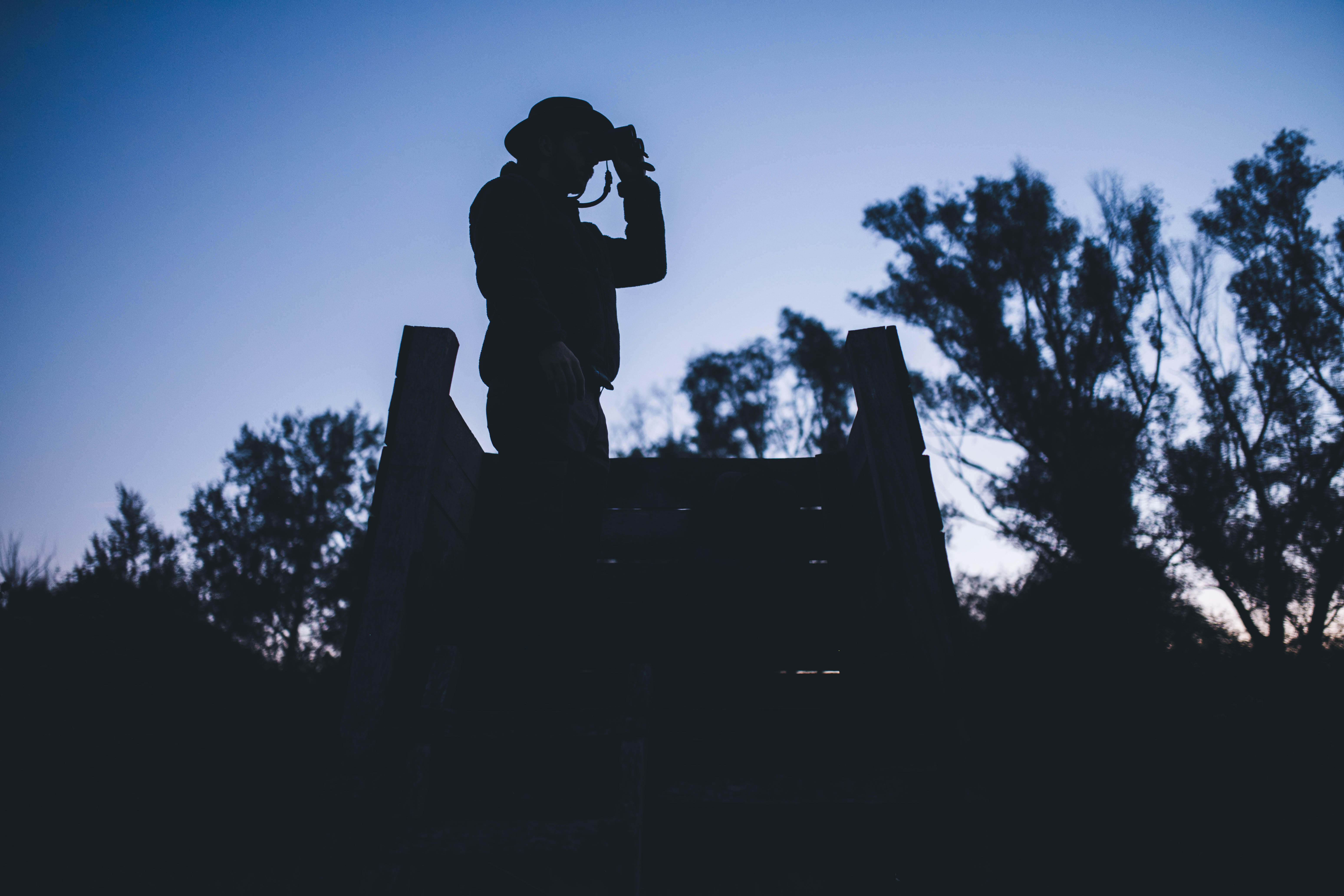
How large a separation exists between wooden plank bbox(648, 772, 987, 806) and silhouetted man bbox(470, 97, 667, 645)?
73 centimetres

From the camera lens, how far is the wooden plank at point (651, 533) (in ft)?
12.8

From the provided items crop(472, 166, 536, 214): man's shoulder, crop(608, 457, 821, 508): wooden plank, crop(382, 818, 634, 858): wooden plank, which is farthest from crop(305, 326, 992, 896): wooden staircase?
crop(472, 166, 536, 214): man's shoulder

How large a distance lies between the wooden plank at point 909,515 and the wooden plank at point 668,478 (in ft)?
4.60

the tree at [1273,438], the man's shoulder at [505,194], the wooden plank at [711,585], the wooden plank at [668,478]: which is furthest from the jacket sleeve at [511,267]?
the tree at [1273,438]

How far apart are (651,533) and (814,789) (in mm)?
2235

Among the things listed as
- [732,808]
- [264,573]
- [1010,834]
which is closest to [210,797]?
[732,808]

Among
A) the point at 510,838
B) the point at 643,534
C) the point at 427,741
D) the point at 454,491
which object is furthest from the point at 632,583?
the point at 510,838

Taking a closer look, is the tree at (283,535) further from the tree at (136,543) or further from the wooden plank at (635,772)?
the wooden plank at (635,772)

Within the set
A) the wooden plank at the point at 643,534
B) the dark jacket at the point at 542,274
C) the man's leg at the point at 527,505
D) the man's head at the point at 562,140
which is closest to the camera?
the man's leg at the point at 527,505

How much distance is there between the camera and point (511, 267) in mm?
2623

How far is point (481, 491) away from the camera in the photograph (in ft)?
11.6

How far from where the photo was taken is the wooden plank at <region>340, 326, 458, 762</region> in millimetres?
2143

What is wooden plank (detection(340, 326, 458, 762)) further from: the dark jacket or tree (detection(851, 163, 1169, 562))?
tree (detection(851, 163, 1169, 562))

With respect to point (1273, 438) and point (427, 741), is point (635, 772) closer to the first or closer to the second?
point (427, 741)
